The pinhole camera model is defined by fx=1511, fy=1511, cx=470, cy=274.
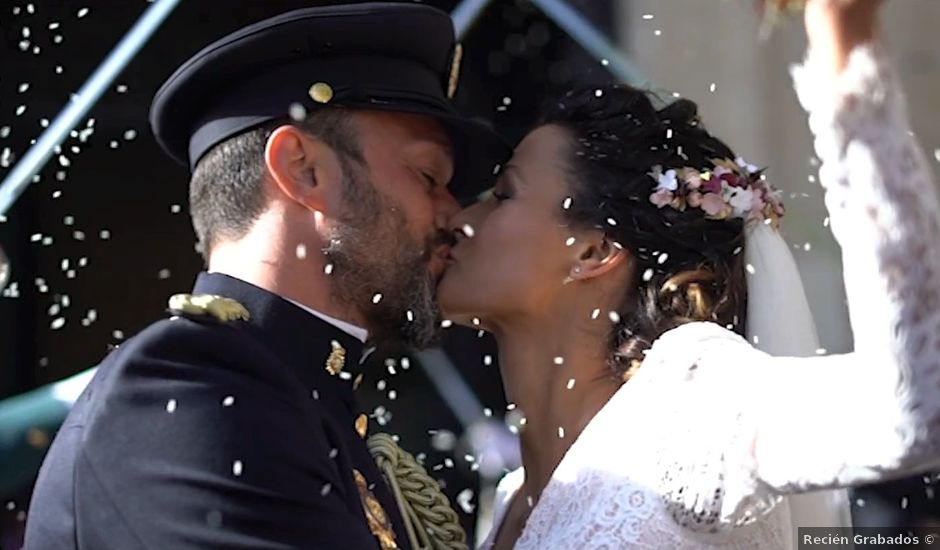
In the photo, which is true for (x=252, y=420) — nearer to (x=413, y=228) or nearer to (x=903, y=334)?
(x=413, y=228)

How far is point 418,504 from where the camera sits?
2.09 m

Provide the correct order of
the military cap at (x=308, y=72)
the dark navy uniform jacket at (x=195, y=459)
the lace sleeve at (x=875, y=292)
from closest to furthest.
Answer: the lace sleeve at (x=875, y=292) → the dark navy uniform jacket at (x=195, y=459) → the military cap at (x=308, y=72)

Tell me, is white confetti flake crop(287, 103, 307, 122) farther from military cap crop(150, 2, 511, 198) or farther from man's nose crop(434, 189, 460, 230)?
man's nose crop(434, 189, 460, 230)

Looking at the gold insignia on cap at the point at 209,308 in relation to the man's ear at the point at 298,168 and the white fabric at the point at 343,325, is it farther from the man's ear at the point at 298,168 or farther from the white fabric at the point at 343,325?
the man's ear at the point at 298,168

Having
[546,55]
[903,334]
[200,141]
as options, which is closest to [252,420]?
[200,141]

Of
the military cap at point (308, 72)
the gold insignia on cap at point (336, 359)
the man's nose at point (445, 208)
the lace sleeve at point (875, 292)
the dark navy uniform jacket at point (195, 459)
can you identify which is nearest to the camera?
the lace sleeve at point (875, 292)

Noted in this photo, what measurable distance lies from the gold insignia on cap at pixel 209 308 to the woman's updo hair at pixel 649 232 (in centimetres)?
66

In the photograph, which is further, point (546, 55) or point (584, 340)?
point (546, 55)

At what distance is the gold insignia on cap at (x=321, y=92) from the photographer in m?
2.03

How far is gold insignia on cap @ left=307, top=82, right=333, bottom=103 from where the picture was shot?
203cm

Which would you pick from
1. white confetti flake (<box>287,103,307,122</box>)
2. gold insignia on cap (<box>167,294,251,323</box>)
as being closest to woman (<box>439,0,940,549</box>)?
white confetti flake (<box>287,103,307,122</box>)

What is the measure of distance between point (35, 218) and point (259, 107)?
1.24 m

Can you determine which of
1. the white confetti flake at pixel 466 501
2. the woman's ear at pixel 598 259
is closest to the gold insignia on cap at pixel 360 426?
the woman's ear at pixel 598 259

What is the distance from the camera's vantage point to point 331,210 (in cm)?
202
